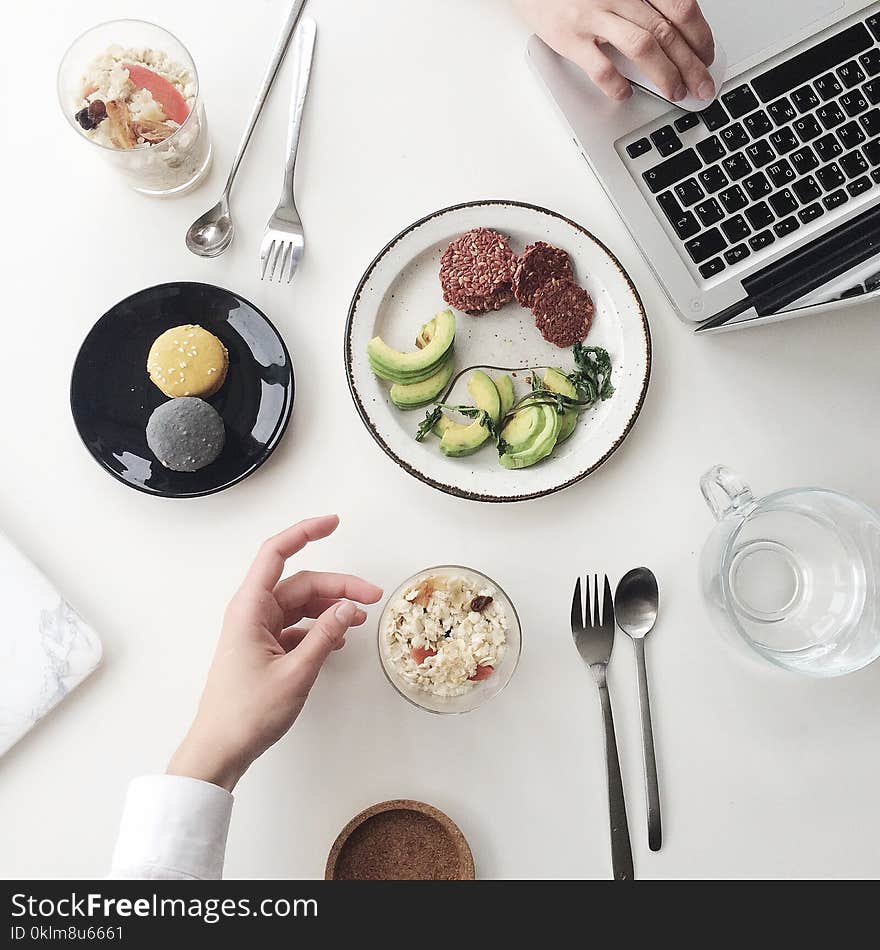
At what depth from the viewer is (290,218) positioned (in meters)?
1.13

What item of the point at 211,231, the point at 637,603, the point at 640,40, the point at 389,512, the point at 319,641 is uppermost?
the point at 211,231

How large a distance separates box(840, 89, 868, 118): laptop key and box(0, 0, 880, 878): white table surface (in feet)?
0.81

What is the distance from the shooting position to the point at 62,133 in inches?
45.3

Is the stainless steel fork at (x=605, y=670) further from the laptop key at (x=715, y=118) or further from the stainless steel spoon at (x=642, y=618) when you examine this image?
the laptop key at (x=715, y=118)

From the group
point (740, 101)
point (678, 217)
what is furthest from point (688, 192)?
point (740, 101)

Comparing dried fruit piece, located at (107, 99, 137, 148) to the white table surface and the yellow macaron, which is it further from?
the yellow macaron

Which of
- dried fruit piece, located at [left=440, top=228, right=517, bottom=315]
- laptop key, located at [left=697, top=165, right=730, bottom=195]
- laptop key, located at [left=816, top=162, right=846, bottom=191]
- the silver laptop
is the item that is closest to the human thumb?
dried fruit piece, located at [left=440, top=228, right=517, bottom=315]

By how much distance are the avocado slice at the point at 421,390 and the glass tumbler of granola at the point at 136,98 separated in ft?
1.29

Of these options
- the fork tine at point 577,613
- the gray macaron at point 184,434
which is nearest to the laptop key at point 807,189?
the fork tine at point 577,613

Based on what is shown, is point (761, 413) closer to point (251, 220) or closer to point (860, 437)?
point (860, 437)

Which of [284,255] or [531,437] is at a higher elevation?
[284,255]

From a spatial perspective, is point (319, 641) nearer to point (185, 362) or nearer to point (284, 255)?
point (185, 362)

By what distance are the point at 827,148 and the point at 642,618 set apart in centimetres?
63

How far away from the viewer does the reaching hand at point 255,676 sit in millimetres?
953
